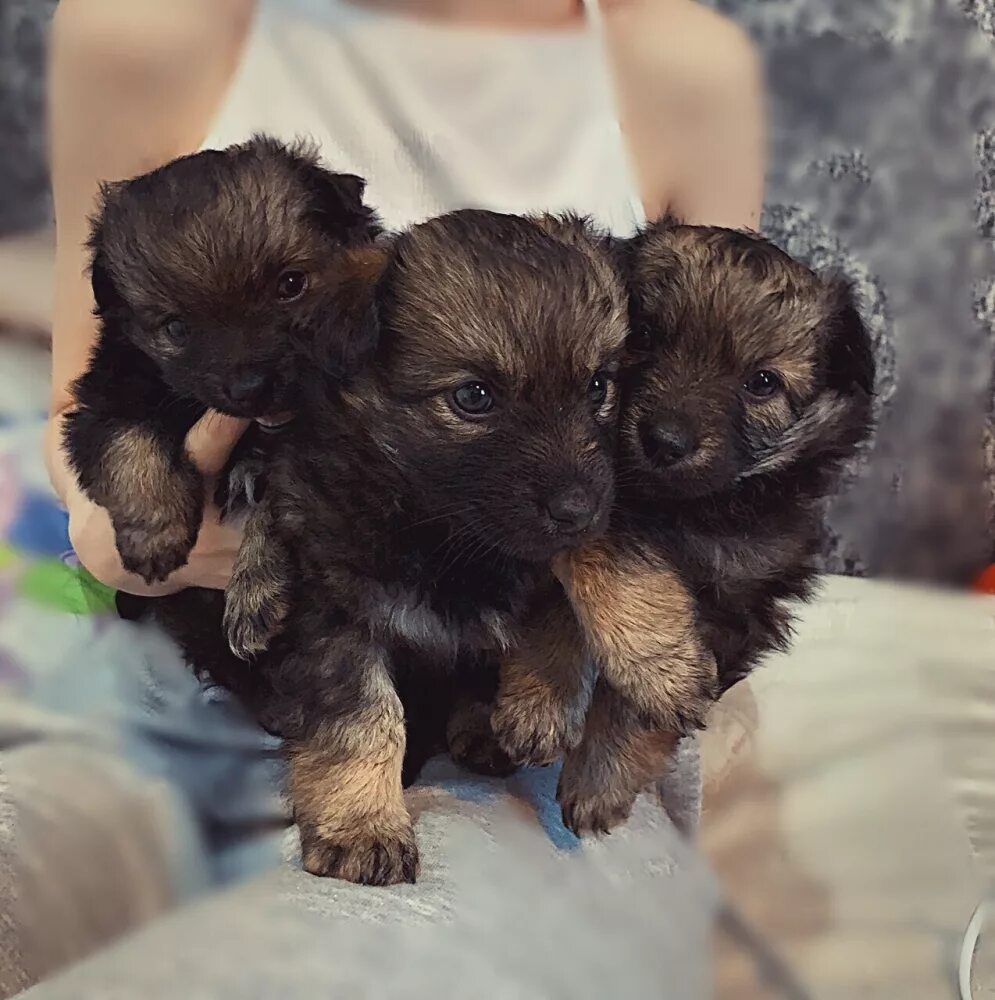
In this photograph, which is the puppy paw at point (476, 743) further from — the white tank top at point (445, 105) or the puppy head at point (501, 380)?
the white tank top at point (445, 105)

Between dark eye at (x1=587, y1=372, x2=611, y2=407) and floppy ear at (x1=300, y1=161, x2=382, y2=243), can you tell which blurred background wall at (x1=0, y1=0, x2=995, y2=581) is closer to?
floppy ear at (x1=300, y1=161, x2=382, y2=243)

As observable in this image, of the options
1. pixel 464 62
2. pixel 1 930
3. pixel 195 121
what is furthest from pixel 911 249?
pixel 1 930

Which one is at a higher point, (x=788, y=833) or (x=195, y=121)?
(x=195, y=121)

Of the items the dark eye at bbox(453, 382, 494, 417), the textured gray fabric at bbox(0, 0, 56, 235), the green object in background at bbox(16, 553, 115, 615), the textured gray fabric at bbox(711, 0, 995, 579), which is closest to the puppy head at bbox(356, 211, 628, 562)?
the dark eye at bbox(453, 382, 494, 417)

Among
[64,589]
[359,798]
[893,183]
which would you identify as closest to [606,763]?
[359,798]

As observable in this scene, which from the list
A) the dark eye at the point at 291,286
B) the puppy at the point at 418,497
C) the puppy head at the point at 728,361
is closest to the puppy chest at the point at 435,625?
the puppy at the point at 418,497

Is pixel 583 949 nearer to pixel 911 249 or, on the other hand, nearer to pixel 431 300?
pixel 431 300
